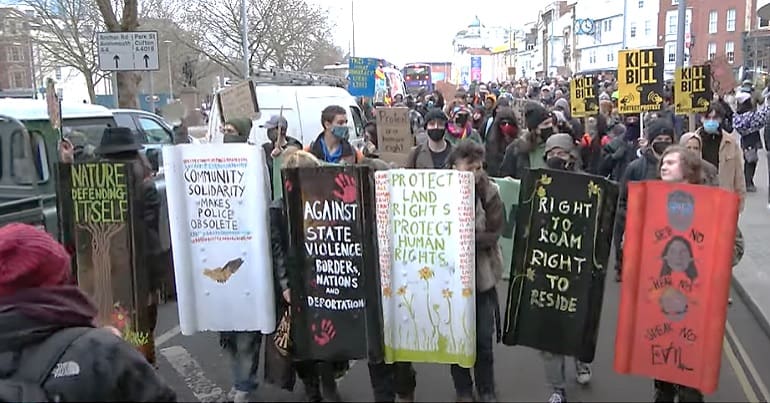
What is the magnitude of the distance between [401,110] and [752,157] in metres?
6.38

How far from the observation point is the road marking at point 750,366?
16.6 ft

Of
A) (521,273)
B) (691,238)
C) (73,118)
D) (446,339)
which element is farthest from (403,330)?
(73,118)

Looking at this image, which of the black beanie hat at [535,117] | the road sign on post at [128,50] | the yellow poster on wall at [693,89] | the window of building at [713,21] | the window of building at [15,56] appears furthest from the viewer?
the window of building at [713,21]

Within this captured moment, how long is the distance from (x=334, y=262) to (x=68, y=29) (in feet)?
127

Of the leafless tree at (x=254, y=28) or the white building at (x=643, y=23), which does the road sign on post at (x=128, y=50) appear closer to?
the leafless tree at (x=254, y=28)

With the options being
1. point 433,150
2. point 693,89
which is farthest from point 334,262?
point 693,89

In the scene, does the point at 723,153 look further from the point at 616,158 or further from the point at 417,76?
the point at 417,76

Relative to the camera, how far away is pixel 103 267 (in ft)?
15.7

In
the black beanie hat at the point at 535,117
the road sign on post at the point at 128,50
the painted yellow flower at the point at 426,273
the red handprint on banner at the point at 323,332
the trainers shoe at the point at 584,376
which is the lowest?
the trainers shoe at the point at 584,376

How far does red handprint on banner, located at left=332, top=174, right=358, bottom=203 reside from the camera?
427 cm

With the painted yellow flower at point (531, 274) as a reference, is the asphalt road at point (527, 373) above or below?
below

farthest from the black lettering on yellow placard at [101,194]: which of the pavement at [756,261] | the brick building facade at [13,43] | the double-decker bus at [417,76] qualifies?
the double-decker bus at [417,76]

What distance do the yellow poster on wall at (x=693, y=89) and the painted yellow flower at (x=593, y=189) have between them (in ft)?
23.4

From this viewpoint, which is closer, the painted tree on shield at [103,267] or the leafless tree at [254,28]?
the painted tree on shield at [103,267]
